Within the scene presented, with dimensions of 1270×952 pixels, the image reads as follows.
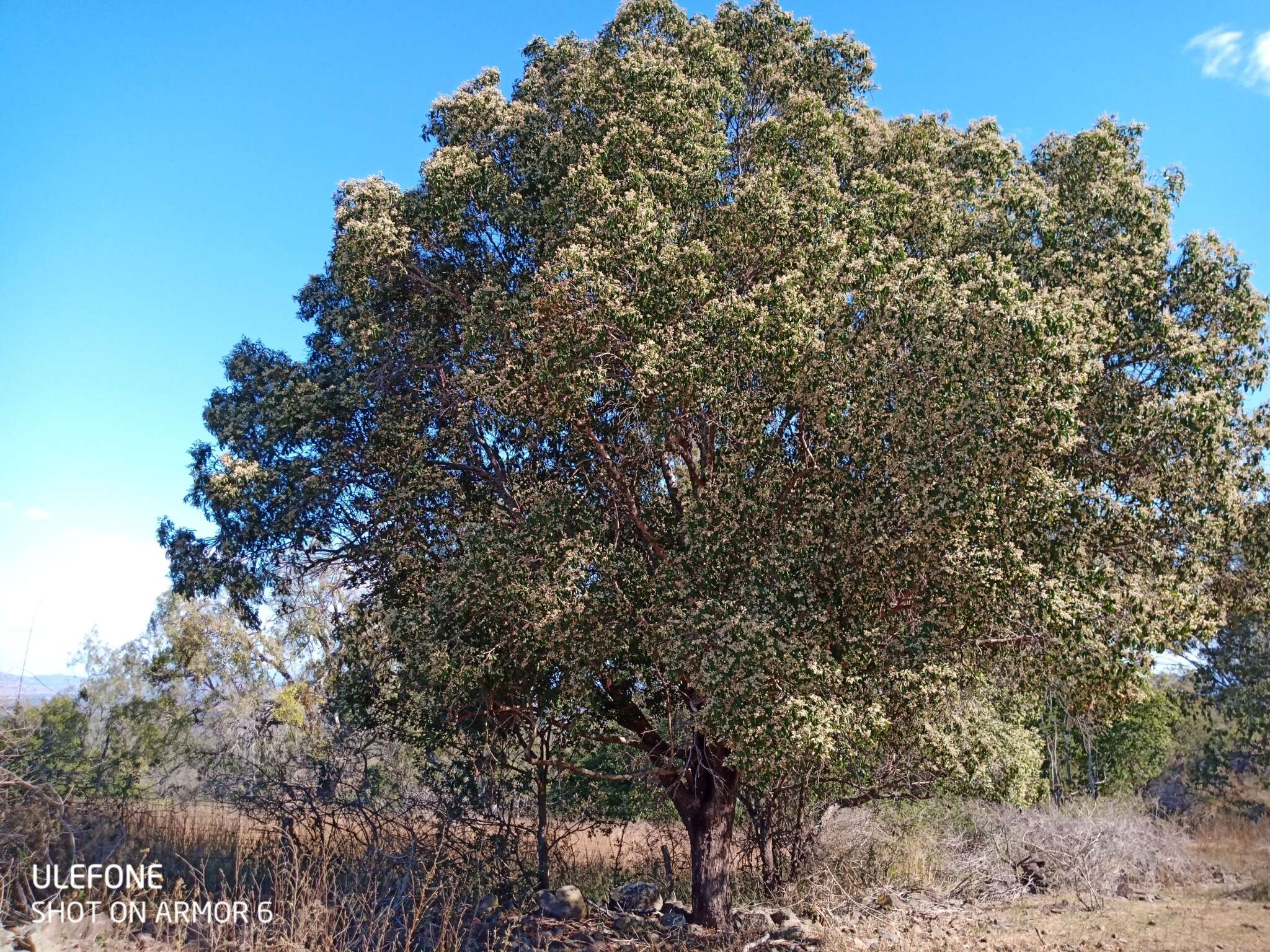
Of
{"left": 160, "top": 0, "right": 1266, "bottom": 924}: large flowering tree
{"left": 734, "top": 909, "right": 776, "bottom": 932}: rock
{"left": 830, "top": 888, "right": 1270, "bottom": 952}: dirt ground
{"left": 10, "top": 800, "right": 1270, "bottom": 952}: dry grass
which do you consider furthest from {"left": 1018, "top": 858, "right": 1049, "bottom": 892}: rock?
{"left": 734, "top": 909, "right": 776, "bottom": 932}: rock

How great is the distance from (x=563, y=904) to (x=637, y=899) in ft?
6.44

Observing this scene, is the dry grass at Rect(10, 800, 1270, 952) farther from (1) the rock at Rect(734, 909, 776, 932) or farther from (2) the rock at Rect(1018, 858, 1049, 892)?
(1) the rock at Rect(734, 909, 776, 932)

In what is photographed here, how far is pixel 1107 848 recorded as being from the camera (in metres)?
17.8

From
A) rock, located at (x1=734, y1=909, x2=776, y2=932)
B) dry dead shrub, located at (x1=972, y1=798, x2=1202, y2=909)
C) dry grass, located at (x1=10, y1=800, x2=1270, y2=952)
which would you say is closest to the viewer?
dry grass, located at (x1=10, y1=800, x2=1270, y2=952)

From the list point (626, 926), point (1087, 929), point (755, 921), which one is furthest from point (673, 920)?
point (1087, 929)

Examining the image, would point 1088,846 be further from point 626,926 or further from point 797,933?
point 626,926

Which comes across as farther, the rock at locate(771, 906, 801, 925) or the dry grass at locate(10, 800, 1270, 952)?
the rock at locate(771, 906, 801, 925)

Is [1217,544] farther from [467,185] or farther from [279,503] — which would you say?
[279,503]

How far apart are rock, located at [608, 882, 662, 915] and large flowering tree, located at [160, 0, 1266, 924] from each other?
62.8 inches

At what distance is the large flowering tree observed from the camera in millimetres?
9773

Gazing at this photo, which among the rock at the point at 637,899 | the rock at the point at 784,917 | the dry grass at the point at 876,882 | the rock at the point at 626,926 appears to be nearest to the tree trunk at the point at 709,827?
the rock at the point at 784,917

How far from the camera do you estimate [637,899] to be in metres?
15.2

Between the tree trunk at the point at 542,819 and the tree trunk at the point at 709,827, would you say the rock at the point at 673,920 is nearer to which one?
the tree trunk at the point at 709,827

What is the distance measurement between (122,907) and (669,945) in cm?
686
